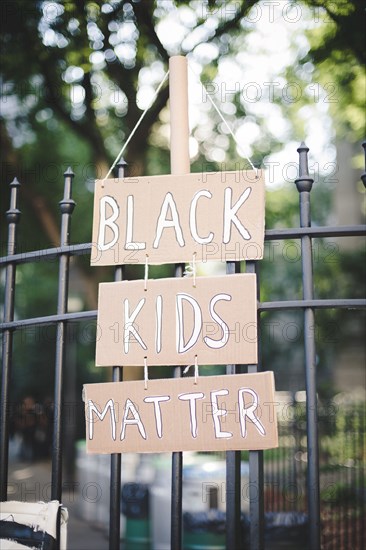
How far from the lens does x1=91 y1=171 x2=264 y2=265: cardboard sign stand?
9.37 ft

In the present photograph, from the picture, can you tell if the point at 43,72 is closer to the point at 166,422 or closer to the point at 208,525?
the point at 208,525

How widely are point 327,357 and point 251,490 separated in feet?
78.3

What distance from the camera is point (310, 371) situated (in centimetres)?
265

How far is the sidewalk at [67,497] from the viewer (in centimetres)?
741

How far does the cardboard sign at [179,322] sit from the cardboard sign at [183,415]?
0.11 metres

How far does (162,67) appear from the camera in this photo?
9.11 metres

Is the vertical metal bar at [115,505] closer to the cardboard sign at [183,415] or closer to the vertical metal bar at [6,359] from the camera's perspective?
the cardboard sign at [183,415]

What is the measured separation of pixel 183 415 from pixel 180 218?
35.5 inches

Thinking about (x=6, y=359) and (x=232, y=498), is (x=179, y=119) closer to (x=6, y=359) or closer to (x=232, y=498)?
(x=6, y=359)

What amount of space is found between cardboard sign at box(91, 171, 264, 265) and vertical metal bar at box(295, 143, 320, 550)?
7.6 inches

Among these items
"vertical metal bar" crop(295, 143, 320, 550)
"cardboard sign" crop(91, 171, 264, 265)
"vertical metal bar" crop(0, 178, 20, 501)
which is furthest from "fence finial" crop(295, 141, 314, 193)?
"vertical metal bar" crop(0, 178, 20, 501)

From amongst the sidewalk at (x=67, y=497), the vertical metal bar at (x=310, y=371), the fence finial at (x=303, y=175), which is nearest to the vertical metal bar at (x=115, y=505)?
the vertical metal bar at (x=310, y=371)

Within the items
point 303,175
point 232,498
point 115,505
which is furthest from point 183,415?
point 303,175

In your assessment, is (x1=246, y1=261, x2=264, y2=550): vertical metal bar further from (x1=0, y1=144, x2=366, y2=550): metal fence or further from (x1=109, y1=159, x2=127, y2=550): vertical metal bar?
(x1=109, y1=159, x2=127, y2=550): vertical metal bar
